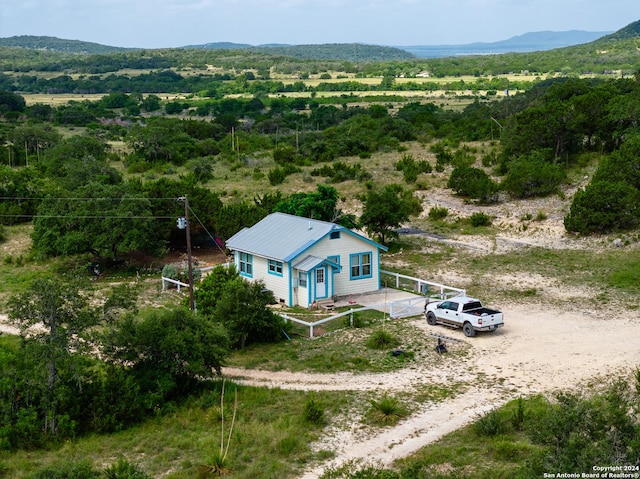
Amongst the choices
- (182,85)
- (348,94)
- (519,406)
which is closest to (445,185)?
(519,406)

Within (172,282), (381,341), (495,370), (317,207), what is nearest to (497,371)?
(495,370)

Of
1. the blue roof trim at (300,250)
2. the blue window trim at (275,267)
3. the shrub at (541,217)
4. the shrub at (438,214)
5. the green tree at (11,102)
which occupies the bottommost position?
the shrub at (438,214)

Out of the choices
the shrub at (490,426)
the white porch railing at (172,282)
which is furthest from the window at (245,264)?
the shrub at (490,426)

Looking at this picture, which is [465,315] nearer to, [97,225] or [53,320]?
[53,320]

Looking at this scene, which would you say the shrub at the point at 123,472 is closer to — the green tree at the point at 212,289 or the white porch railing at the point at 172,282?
the green tree at the point at 212,289

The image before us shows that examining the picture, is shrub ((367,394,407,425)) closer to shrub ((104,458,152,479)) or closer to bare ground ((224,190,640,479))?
bare ground ((224,190,640,479))

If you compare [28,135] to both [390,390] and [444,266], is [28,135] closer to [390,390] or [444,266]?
[444,266]
